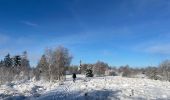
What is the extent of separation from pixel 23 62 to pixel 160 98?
373ft

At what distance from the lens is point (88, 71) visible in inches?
3880

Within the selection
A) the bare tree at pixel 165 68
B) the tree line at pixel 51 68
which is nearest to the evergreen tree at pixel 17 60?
the tree line at pixel 51 68

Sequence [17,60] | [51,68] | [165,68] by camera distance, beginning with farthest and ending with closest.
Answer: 1. [17,60]
2. [165,68]
3. [51,68]

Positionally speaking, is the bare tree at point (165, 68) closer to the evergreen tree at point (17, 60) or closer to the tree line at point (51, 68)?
the tree line at point (51, 68)

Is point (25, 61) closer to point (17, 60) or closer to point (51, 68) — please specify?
point (17, 60)

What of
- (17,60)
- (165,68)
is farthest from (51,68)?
(17,60)

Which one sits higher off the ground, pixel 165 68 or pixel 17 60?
pixel 17 60

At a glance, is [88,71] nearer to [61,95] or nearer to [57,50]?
[57,50]

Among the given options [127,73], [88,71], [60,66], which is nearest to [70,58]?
[60,66]

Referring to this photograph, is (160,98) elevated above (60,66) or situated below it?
below

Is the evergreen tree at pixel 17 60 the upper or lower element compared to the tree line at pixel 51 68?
upper

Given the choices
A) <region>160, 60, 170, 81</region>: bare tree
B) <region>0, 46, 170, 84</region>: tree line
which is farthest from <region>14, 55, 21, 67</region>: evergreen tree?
<region>160, 60, 170, 81</region>: bare tree

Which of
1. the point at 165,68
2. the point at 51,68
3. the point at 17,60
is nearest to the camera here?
the point at 51,68

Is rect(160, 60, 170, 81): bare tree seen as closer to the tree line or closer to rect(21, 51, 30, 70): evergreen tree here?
the tree line
